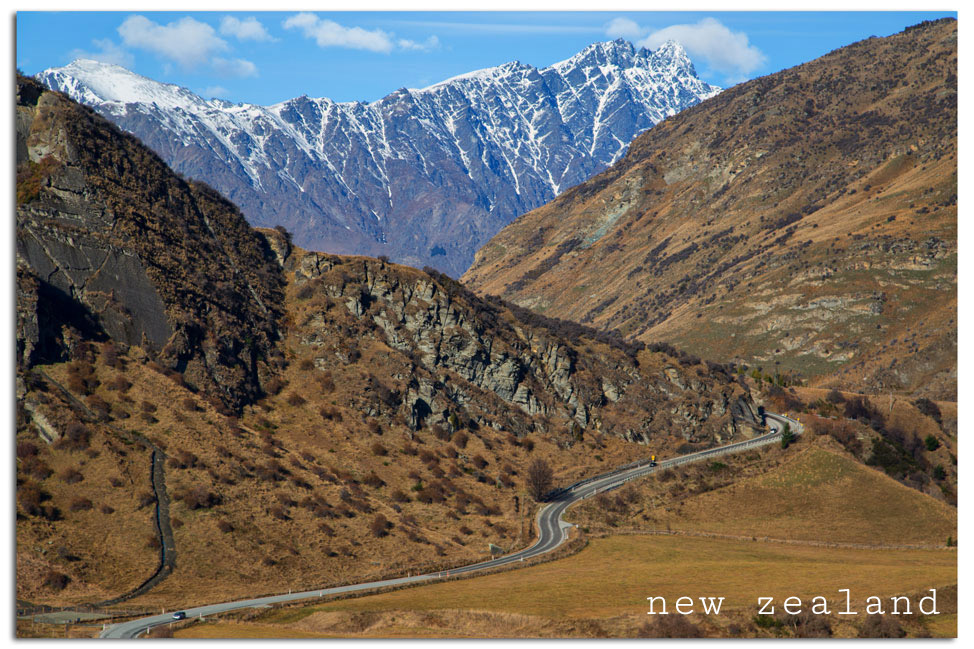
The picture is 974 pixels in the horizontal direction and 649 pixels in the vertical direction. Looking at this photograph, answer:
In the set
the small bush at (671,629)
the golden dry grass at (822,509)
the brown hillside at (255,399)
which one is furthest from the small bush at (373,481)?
the small bush at (671,629)

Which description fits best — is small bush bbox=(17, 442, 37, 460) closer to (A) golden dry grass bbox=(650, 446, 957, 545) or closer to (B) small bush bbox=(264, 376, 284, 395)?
(B) small bush bbox=(264, 376, 284, 395)

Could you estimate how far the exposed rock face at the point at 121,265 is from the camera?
287 ft

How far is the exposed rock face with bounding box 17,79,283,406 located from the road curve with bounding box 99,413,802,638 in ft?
123

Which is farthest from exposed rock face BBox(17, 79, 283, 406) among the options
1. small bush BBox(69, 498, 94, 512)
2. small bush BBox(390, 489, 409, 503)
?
small bush BBox(390, 489, 409, 503)

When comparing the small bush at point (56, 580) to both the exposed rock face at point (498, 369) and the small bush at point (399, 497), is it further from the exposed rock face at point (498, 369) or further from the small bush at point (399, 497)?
the exposed rock face at point (498, 369)

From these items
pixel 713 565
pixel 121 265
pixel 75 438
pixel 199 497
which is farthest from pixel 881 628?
pixel 121 265

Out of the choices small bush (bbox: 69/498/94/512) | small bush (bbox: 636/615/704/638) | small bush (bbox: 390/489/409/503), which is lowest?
small bush (bbox: 390/489/409/503)

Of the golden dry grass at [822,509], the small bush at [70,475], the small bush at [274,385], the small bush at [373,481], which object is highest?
the small bush at [274,385]

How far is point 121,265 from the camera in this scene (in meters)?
94.7

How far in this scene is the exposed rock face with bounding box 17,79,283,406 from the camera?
87350mm

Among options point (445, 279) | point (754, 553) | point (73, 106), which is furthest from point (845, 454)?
point (73, 106)

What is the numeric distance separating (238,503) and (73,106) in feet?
213

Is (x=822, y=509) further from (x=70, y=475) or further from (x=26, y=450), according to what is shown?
(x=26, y=450)

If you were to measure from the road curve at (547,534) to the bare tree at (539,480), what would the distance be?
166 cm
